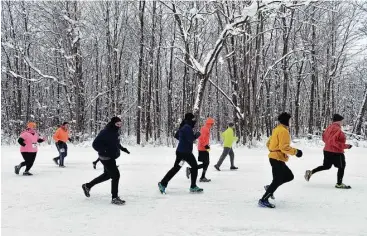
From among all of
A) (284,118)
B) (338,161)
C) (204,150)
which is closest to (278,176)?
(284,118)

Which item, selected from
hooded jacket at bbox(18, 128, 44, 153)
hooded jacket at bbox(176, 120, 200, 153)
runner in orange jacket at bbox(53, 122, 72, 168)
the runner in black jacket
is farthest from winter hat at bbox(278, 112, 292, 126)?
runner in orange jacket at bbox(53, 122, 72, 168)

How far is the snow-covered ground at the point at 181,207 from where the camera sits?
→ 18.1 ft

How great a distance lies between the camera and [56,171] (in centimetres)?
1222

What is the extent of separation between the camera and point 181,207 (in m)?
6.91

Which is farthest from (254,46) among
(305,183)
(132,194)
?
(132,194)

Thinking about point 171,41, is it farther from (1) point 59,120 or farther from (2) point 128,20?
(1) point 59,120

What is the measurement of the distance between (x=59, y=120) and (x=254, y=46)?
77.7ft

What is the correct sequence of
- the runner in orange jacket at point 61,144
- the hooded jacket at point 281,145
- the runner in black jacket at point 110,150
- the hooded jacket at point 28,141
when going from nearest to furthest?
the hooded jacket at point 281,145 < the runner in black jacket at point 110,150 < the hooded jacket at point 28,141 < the runner in orange jacket at point 61,144

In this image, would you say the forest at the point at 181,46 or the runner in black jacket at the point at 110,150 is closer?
the runner in black jacket at the point at 110,150

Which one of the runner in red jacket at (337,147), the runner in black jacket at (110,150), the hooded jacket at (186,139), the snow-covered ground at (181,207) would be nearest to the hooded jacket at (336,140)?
the runner in red jacket at (337,147)

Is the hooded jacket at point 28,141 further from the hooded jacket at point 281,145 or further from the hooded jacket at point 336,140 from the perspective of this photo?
the hooded jacket at point 336,140

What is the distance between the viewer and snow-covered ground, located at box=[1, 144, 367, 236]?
551 centimetres

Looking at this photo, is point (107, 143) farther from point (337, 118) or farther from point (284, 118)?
point (337, 118)

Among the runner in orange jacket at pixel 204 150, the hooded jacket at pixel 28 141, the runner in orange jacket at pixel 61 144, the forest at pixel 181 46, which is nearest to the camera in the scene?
the runner in orange jacket at pixel 204 150
